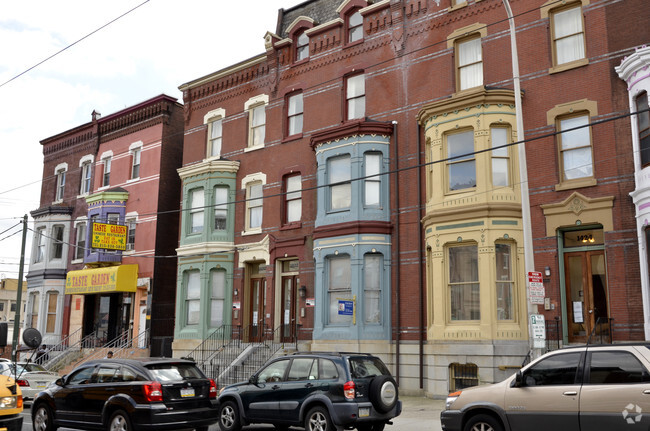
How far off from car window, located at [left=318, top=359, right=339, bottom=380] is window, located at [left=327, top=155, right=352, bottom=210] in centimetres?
1098

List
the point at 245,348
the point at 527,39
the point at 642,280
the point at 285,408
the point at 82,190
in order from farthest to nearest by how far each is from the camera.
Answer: the point at 82,190 < the point at 245,348 < the point at 527,39 < the point at 642,280 < the point at 285,408

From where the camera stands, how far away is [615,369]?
9656 millimetres

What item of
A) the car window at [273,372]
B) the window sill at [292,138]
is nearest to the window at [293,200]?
the window sill at [292,138]

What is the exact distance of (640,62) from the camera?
17375mm

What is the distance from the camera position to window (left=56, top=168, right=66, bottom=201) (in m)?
38.6

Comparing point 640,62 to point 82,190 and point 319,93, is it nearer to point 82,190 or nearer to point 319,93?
point 319,93

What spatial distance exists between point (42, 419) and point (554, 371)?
1120 cm

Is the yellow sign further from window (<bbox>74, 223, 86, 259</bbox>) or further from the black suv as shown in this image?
the black suv

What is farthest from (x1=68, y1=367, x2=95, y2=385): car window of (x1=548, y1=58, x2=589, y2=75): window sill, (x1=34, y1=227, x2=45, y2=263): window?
(x1=34, y1=227, x2=45, y2=263): window

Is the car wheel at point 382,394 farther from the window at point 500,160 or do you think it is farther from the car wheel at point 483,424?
the window at point 500,160

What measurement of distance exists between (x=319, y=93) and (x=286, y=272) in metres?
7.71

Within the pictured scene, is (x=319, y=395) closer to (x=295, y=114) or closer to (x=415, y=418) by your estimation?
(x=415, y=418)

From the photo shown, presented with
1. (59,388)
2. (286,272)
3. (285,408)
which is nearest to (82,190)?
(286,272)

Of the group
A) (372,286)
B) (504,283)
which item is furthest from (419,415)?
(372,286)
